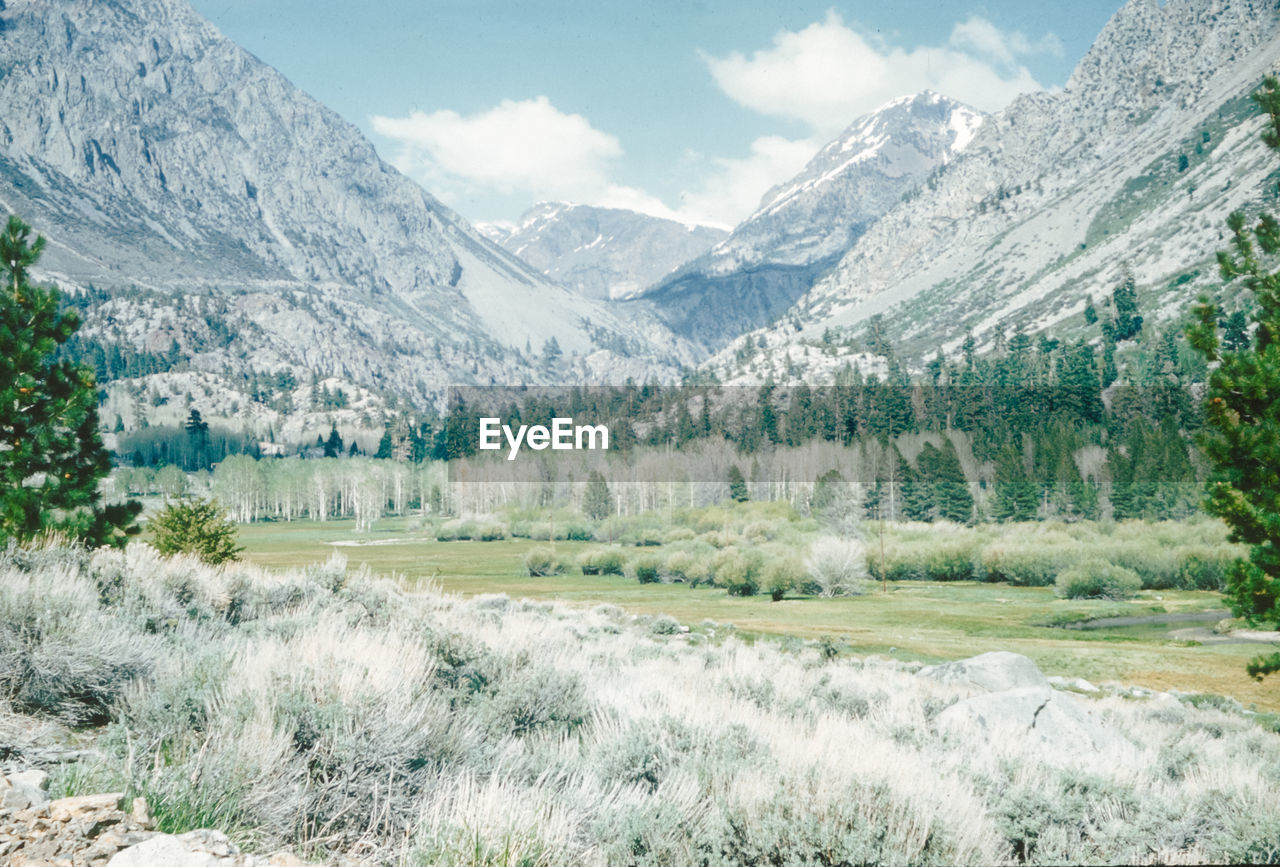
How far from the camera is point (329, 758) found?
601cm

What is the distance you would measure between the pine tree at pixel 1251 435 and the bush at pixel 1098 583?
52.3m

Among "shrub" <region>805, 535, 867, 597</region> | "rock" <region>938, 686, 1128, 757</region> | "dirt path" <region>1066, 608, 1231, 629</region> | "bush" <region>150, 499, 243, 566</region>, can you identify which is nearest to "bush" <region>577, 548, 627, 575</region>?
"shrub" <region>805, 535, 867, 597</region>

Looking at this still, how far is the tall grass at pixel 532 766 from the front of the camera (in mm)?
5285

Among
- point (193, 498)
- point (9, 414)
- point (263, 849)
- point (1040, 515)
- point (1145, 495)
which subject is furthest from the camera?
point (1040, 515)

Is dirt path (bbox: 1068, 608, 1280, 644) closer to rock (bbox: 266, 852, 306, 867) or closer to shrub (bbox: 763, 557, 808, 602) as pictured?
shrub (bbox: 763, 557, 808, 602)

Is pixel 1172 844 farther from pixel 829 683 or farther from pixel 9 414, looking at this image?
pixel 9 414

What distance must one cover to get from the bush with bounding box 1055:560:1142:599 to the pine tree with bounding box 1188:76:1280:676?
172ft

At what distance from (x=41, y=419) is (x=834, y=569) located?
203 ft

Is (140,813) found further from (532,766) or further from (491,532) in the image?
(491,532)

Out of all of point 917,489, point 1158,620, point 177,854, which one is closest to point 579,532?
point 917,489

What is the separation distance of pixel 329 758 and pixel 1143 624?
223 ft

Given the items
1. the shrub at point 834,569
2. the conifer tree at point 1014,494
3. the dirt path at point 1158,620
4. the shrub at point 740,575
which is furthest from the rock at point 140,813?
the conifer tree at point 1014,494

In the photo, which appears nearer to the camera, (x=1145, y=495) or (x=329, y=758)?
(x=329, y=758)

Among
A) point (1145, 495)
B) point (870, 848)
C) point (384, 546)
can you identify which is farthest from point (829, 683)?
point (1145, 495)
